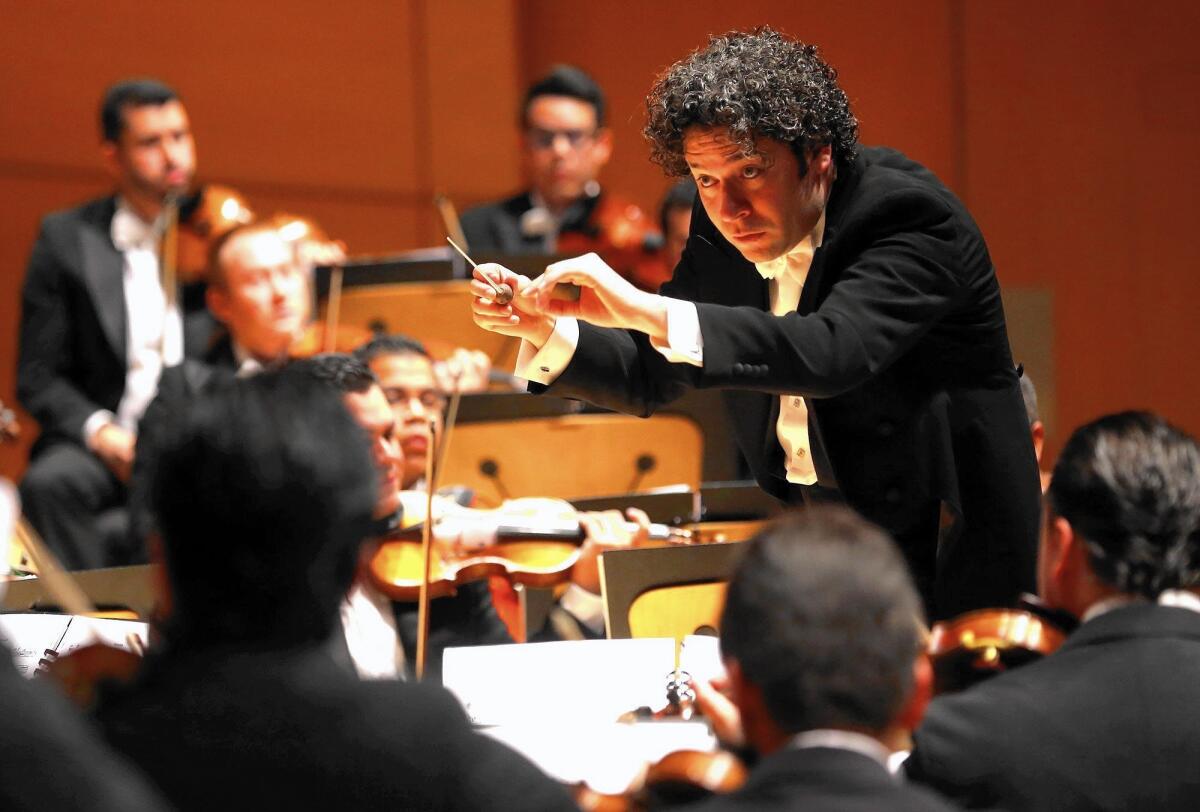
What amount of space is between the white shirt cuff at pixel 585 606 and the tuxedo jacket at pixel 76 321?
5.07 feet

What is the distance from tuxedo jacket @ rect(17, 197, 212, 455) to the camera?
12.6 feet

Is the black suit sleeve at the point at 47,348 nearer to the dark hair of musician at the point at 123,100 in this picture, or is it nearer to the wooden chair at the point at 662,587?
the dark hair of musician at the point at 123,100

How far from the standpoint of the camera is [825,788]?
0.99m

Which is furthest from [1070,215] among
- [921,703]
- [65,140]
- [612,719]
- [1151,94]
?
[921,703]

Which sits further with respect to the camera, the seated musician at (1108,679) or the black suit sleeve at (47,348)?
the black suit sleeve at (47,348)

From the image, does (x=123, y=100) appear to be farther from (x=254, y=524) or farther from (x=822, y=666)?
(x=822, y=666)

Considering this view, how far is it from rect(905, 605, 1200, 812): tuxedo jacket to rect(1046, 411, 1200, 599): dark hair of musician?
10cm

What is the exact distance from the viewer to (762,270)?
198cm

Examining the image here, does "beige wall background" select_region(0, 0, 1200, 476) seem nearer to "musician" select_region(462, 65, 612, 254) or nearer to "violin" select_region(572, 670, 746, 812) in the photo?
"musician" select_region(462, 65, 612, 254)

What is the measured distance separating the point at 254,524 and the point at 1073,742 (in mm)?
638

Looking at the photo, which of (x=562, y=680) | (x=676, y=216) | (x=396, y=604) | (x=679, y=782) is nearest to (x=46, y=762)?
(x=679, y=782)

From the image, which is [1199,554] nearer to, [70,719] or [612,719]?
[612,719]

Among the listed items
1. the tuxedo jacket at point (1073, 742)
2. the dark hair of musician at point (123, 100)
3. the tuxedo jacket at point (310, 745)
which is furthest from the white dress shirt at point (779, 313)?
the dark hair of musician at point (123, 100)

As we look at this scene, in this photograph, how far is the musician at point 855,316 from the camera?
1.80 metres
